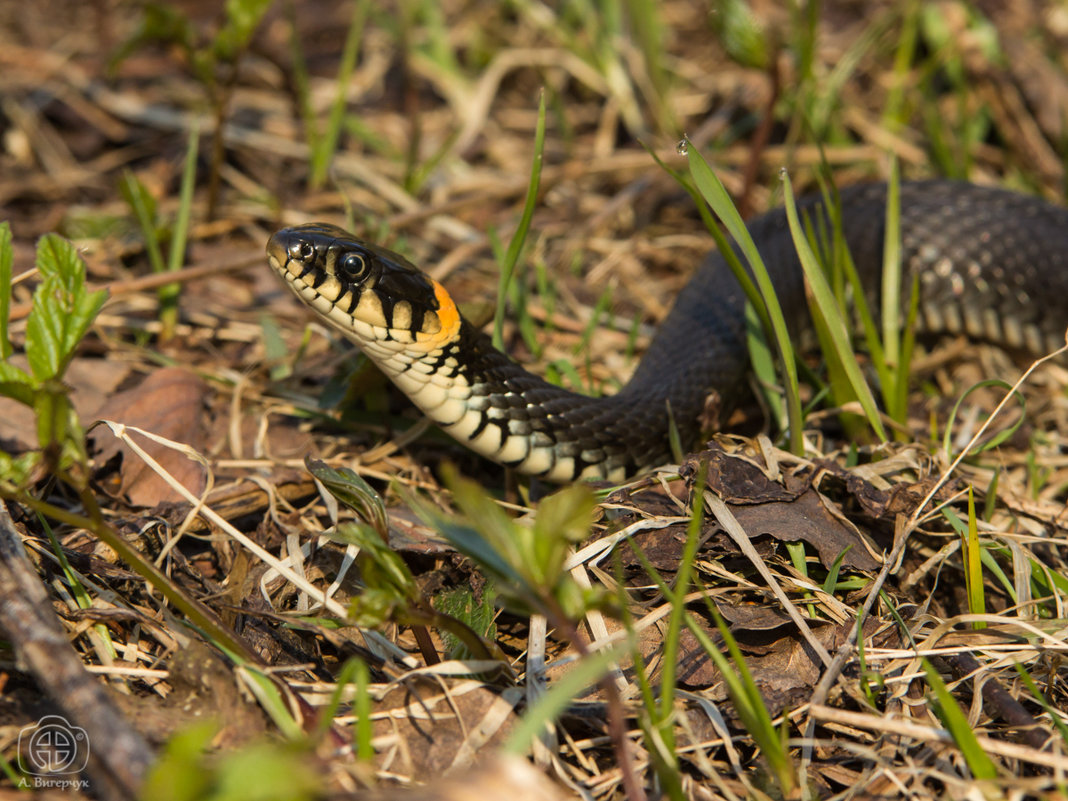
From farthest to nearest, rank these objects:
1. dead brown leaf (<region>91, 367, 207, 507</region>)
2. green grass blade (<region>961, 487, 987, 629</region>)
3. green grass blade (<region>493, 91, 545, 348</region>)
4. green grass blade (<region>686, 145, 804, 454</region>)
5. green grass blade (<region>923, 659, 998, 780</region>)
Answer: dead brown leaf (<region>91, 367, 207, 507</region>) → green grass blade (<region>493, 91, 545, 348</region>) → green grass blade (<region>686, 145, 804, 454</region>) → green grass blade (<region>961, 487, 987, 629</region>) → green grass blade (<region>923, 659, 998, 780</region>)

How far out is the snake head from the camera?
340 centimetres

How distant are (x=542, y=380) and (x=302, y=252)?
3.38 feet

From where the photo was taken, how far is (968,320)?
15.5 ft

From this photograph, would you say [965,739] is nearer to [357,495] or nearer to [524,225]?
[357,495]

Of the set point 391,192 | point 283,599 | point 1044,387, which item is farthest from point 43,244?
point 1044,387

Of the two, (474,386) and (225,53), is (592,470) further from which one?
(225,53)

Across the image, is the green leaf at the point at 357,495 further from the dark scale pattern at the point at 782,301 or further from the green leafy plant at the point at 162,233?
the green leafy plant at the point at 162,233

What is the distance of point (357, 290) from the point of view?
342 centimetres

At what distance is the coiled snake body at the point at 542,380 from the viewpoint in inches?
134

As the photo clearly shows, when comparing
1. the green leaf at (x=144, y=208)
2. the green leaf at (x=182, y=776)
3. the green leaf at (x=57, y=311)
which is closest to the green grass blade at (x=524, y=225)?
the green leaf at (x=57, y=311)

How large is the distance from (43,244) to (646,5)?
448 cm

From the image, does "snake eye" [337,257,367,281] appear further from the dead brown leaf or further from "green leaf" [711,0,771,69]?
"green leaf" [711,0,771,69]

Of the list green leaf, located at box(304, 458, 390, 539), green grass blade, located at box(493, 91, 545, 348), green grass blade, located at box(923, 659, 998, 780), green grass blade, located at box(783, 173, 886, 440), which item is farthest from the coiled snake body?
green grass blade, located at box(923, 659, 998, 780)

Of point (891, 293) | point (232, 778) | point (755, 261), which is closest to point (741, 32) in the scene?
point (891, 293)
